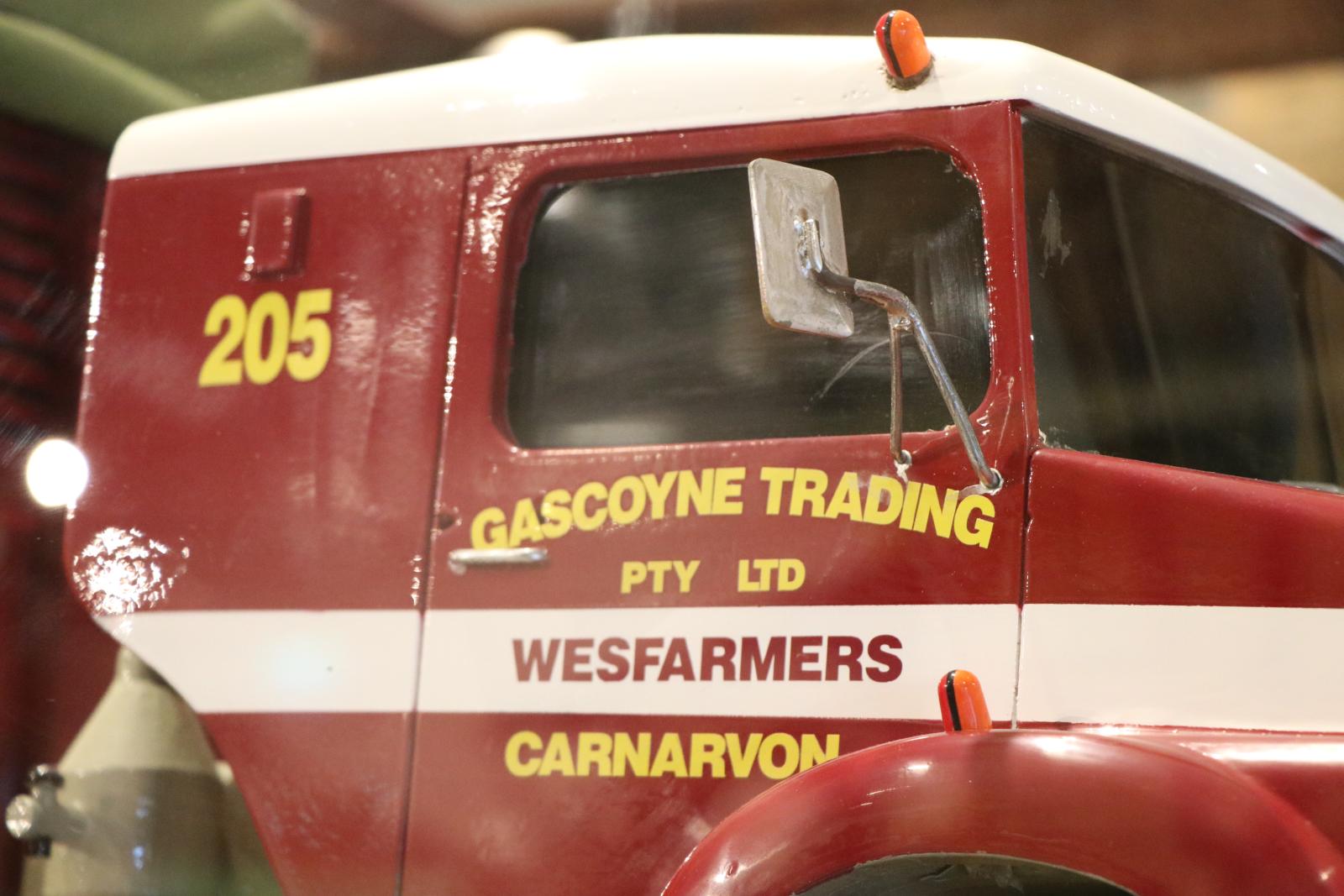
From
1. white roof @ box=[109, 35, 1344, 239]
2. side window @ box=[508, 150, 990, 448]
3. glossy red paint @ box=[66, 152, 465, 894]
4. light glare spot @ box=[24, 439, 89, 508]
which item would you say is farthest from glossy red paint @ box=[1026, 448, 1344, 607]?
light glare spot @ box=[24, 439, 89, 508]

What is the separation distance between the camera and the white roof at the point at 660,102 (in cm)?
254

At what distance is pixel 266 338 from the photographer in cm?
292

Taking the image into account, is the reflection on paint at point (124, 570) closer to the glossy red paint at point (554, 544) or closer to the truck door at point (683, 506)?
the glossy red paint at point (554, 544)

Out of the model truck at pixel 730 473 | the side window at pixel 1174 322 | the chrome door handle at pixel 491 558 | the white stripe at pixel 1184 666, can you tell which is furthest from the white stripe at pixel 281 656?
the side window at pixel 1174 322

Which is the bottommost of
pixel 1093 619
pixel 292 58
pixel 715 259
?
pixel 1093 619

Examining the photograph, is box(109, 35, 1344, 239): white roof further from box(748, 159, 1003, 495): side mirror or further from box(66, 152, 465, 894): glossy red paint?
box(748, 159, 1003, 495): side mirror

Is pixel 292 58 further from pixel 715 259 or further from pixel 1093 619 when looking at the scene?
pixel 1093 619

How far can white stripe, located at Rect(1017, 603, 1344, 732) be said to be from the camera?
7.26 ft

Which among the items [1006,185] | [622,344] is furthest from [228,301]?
[1006,185]

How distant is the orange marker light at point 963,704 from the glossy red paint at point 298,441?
99 cm

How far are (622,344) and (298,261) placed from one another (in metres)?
0.70

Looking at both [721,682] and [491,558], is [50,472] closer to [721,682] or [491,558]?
[491,558]

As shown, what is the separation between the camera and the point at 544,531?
2.63 metres

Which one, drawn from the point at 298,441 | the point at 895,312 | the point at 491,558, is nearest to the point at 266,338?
the point at 298,441
